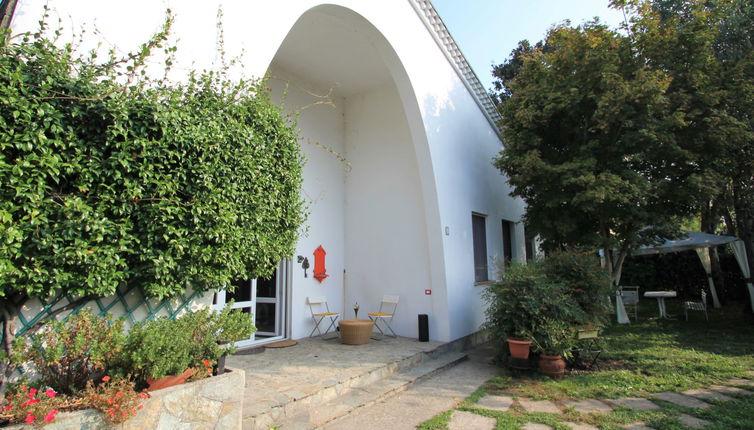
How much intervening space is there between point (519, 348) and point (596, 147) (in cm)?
422

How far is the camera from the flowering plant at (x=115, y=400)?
226cm

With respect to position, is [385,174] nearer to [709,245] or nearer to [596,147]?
[596,147]

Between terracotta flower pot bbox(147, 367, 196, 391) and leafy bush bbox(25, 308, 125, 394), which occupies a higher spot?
leafy bush bbox(25, 308, 125, 394)

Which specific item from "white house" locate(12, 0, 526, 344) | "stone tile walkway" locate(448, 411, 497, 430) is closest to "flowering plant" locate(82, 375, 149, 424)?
"stone tile walkway" locate(448, 411, 497, 430)

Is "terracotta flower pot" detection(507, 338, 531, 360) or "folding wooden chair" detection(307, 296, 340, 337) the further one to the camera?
"folding wooden chair" detection(307, 296, 340, 337)

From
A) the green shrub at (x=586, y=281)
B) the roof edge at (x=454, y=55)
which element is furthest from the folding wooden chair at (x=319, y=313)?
the roof edge at (x=454, y=55)

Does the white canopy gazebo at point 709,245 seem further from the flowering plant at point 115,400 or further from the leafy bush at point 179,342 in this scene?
the flowering plant at point 115,400

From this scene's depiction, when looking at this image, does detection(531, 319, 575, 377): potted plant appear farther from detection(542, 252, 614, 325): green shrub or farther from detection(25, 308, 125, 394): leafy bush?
detection(25, 308, 125, 394): leafy bush

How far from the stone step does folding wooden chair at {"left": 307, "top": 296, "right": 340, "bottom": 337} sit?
2192 mm

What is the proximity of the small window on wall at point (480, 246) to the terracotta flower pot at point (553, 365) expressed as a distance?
3100 mm

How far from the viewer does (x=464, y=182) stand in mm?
8219

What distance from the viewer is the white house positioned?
22.5 ft

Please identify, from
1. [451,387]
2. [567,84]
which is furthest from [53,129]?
[567,84]

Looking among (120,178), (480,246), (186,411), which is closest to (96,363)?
(186,411)
